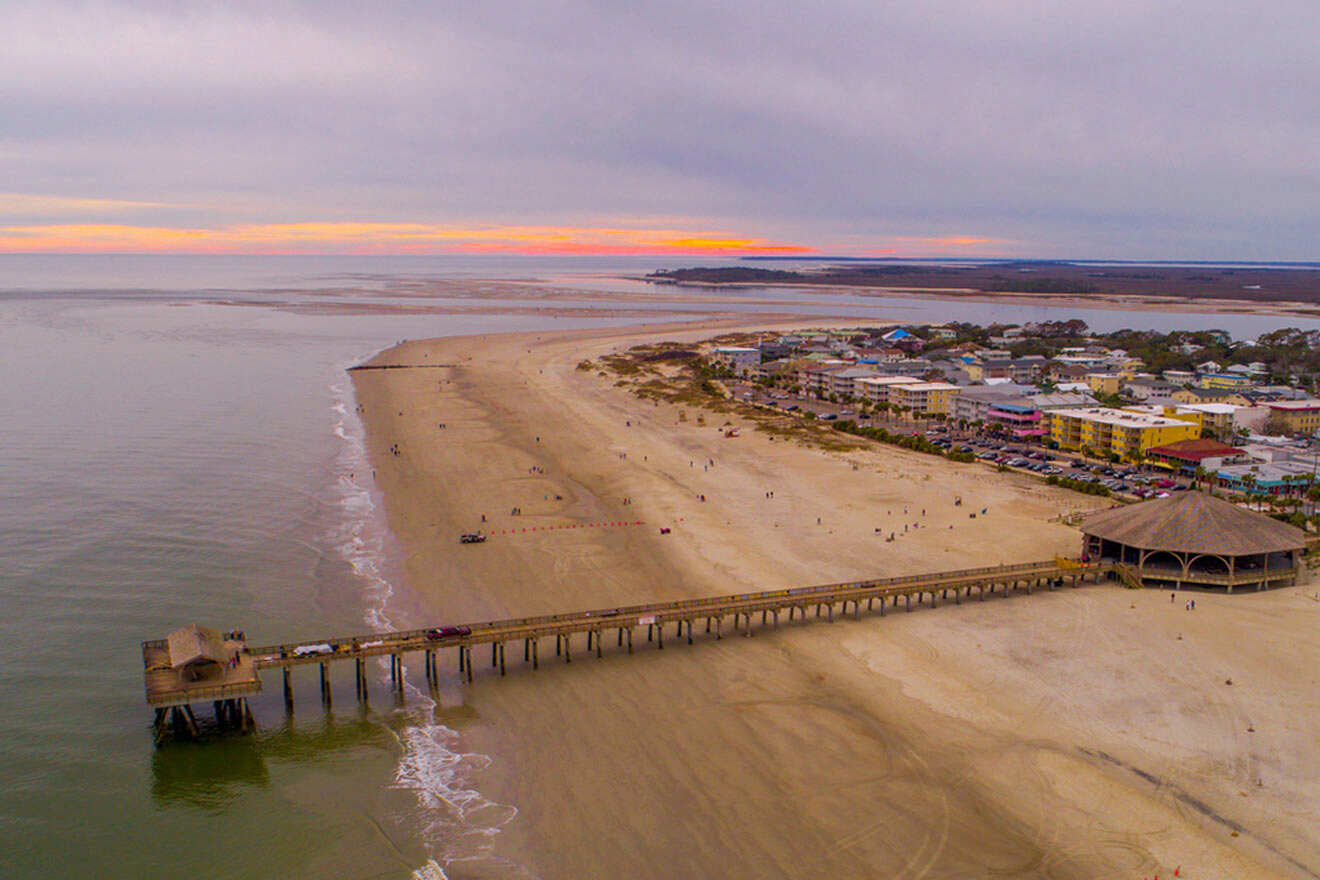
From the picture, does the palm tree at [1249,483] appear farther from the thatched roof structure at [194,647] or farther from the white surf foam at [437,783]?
the thatched roof structure at [194,647]

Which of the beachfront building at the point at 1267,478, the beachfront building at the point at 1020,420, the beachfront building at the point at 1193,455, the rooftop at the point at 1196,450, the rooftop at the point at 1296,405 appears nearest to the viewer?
the beachfront building at the point at 1267,478

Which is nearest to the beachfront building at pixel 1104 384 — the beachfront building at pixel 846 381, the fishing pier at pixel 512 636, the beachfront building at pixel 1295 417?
the beachfront building at pixel 1295 417

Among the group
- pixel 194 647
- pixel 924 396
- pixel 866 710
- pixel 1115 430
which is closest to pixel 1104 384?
pixel 924 396

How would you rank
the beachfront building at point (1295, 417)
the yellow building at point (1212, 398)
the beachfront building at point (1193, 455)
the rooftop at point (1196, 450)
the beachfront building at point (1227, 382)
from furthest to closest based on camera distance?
the beachfront building at point (1227, 382)
the yellow building at point (1212, 398)
the beachfront building at point (1295, 417)
the rooftop at point (1196, 450)
the beachfront building at point (1193, 455)

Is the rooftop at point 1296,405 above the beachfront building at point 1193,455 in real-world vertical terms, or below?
above

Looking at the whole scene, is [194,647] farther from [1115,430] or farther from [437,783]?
[1115,430]

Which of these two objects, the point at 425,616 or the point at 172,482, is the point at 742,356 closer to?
the point at 172,482

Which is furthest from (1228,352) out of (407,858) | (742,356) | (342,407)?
(407,858)
